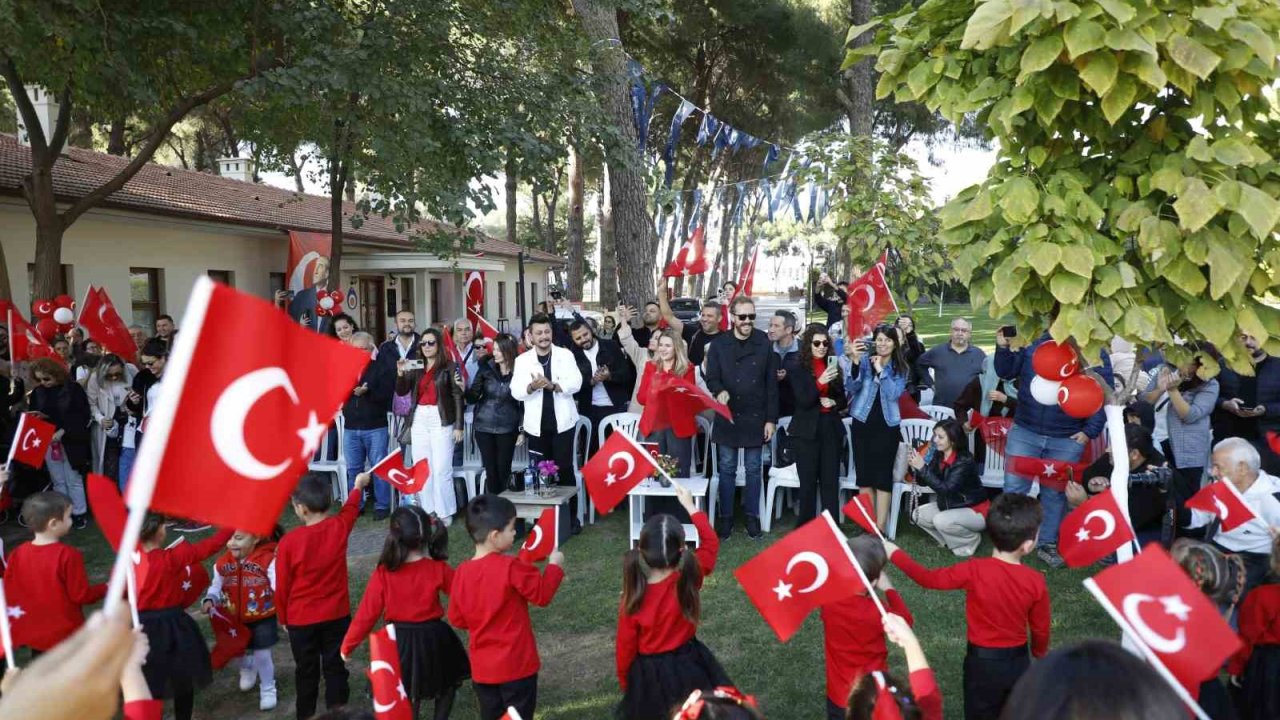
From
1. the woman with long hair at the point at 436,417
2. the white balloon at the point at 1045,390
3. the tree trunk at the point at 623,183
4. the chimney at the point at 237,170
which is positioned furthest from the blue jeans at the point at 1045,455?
the chimney at the point at 237,170

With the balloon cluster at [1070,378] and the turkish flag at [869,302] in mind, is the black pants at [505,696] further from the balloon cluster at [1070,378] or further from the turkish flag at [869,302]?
the turkish flag at [869,302]

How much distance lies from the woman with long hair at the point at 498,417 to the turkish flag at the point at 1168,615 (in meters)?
5.65

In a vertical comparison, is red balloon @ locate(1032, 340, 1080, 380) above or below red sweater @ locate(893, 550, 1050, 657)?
above

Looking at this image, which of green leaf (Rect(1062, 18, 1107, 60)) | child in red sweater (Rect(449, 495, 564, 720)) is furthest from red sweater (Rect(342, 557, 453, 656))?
green leaf (Rect(1062, 18, 1107, 60))

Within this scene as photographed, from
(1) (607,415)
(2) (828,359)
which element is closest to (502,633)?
(2) (828,359)

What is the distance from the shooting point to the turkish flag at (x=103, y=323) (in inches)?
351

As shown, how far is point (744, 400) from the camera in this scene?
7.03m

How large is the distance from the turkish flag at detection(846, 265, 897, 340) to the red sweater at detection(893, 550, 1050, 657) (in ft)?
12.4

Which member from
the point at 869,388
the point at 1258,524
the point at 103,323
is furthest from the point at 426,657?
the point at 103,323

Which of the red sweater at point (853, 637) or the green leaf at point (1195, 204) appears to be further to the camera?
the red sweater at point (853, 637)

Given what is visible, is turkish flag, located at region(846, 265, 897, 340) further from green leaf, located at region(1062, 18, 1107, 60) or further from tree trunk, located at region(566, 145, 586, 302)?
tree trunk, located at region(566, 145, 586, 302)

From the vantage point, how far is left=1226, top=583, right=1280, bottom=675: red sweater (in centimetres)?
334

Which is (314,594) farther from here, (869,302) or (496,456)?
(869,302)

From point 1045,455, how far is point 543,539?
3.95 meters
